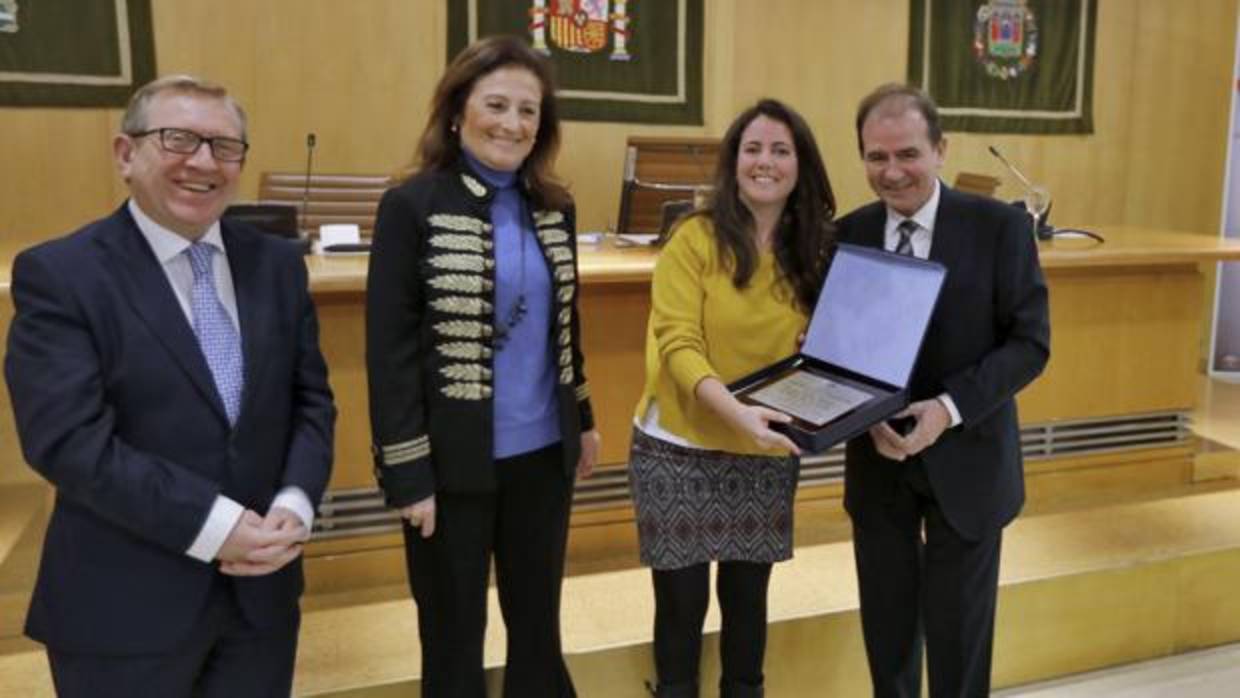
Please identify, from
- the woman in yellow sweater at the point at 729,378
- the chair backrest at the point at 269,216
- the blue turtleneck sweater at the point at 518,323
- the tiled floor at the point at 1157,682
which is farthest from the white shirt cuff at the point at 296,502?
the tiled floor at the point at 1157,682

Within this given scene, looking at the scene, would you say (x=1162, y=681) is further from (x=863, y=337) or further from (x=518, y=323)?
(x=518, y=323)

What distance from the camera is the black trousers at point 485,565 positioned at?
1805 mm

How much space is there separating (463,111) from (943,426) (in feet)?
3.20

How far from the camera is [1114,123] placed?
597cm

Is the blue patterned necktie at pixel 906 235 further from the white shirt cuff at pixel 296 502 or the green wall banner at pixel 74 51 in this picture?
the green wall banner at pixel 74 51

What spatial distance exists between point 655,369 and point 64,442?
3.42 ft

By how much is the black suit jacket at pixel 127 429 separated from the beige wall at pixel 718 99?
232 cm

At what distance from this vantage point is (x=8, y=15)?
4121 millimetres

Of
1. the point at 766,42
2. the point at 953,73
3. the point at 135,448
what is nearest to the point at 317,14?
the point at 766,42

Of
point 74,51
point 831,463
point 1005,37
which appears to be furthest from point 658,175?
point 1005,37

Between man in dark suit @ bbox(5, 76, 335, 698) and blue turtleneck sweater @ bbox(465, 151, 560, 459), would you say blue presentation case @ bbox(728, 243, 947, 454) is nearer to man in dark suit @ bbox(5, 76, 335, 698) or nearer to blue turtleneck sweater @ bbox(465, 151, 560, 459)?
blue turtleneck sweater @ bbox(465, 151, 560, 459)

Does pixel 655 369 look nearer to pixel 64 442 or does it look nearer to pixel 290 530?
pixel 290 530

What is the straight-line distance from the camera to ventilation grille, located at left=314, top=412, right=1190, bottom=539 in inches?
110

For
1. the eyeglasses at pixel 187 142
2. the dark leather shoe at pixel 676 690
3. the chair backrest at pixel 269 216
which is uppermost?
the eyeglasses at pixel 187 142
